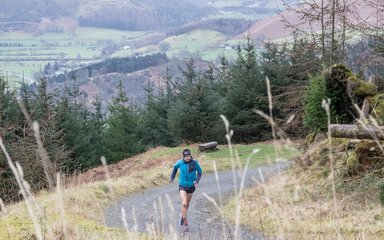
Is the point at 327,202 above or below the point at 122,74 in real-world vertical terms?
below

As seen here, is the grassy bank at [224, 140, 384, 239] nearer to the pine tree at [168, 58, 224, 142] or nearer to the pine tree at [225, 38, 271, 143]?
the pine tree at [225, 38, 271, 143]

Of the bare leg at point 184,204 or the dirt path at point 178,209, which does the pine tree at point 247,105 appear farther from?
the bare leg at point 184,204

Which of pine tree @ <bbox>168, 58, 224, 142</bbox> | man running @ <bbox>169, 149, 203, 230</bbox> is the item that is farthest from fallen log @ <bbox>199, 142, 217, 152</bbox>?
man running @ <bbox>169, 149, 203, 230</bbox>

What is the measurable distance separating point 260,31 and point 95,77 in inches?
2310

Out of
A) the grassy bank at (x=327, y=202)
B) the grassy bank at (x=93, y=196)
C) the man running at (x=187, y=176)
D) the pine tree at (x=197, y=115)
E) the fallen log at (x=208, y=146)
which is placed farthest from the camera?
the pine tree at (x=197, y=115)

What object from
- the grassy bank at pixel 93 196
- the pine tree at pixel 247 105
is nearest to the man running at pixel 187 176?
the grassy bank at pixel 93 196

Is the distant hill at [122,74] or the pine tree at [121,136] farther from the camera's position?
the distant hill at [122,74]

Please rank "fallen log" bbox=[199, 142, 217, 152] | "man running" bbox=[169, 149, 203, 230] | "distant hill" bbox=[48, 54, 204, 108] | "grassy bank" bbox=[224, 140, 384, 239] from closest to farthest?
1. "grassy bank" bbox=[224, 140, 384, 239]
2. "man running" bbox=[169, 149, 203, 230]
3. "fallen log" bbox=[199, 142, 217, 152]
4. "distant hill" bbox=[48, 54, 204, 108]

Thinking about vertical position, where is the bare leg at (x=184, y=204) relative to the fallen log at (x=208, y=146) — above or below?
above

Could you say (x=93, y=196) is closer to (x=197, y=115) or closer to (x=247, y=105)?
(x=197, y=115)

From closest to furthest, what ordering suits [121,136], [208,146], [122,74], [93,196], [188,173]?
[93,196] → [188,173] → [208,146] → [121,136] → [122,74]

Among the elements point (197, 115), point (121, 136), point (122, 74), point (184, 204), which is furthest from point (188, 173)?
point (122, 74)

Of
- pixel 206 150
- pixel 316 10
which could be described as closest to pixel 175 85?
pixel 206 150

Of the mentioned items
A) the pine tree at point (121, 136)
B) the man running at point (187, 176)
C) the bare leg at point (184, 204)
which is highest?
the man running at point (187, 176)
